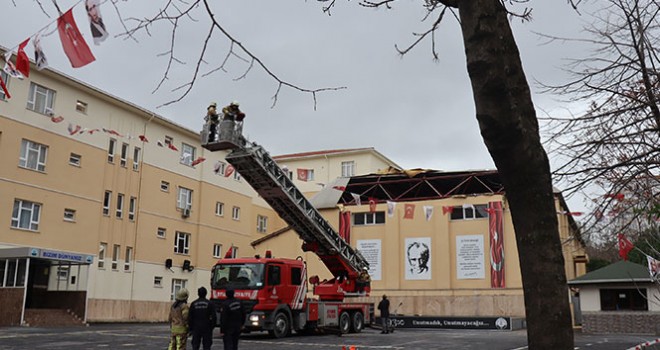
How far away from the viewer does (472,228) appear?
37531 millimetres

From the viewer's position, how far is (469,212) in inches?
1494

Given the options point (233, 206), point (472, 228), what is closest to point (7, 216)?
point (233, 206)

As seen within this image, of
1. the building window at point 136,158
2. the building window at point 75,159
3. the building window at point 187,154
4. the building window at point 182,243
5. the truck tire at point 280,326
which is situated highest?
the building window at point 187,154

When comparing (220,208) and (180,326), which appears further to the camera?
(220,208)

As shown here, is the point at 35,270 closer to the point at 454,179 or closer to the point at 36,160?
the point at 36,160

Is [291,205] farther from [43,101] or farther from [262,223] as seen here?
[262,223]

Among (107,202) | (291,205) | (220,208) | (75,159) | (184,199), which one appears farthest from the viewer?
(220,208)

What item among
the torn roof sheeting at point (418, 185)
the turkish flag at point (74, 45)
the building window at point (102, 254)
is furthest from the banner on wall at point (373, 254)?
the turkish flag at point (74, 45)

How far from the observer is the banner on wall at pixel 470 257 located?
36875 millimetres

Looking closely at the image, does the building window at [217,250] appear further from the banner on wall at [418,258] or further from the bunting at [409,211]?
the bunting at [409,211]

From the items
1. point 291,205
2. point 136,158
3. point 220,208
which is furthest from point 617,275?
point 220,208

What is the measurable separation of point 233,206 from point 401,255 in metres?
14.7

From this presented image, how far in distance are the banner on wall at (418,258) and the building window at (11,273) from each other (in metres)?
21.3

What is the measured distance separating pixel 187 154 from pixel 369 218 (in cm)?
1338
